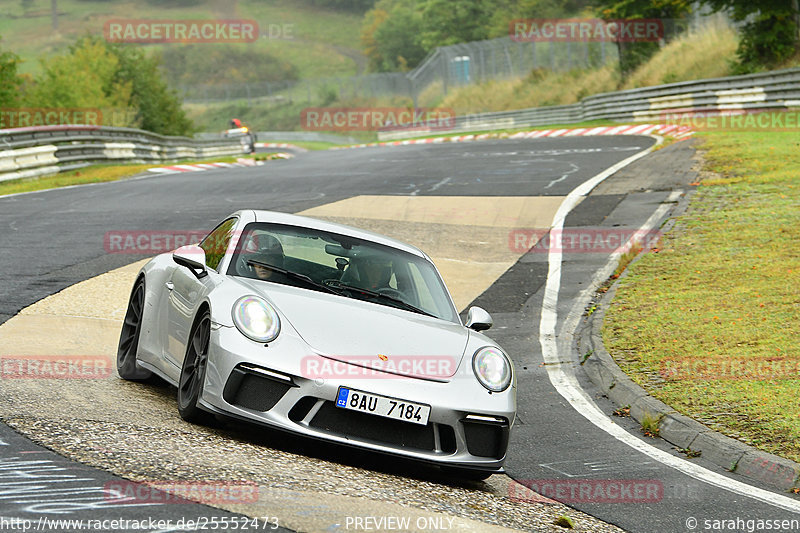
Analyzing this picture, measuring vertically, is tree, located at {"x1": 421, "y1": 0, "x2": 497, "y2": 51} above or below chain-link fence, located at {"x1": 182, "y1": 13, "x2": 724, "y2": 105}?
above

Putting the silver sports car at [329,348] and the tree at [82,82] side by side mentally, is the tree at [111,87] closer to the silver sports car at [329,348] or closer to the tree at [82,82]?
the tree at [82,82]

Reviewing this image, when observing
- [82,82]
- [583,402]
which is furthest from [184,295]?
[82,82]

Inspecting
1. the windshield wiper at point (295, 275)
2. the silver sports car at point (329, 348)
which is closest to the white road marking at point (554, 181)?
the silver sports car at point (329, 348)

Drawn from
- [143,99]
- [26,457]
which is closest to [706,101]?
[143,99]

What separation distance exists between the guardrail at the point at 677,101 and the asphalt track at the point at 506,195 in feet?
14.7

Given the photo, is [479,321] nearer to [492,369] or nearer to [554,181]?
[492,369]

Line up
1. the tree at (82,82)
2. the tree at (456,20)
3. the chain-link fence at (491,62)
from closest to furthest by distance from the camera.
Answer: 1. the tree at (82,82)
2. the chain-link fence at (491,62)
3. the tree at (456,20)

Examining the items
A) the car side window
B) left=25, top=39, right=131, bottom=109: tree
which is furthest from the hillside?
the car side window

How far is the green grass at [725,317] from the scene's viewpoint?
7582mm

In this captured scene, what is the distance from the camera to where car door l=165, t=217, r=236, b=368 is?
6.39m

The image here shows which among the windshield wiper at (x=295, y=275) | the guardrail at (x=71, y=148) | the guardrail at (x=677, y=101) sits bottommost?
the windshield wiper at (x=295, y=275)

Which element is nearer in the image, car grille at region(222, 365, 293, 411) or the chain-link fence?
car grille at region(222, 365, 293, 411)

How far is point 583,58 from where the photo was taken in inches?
2164

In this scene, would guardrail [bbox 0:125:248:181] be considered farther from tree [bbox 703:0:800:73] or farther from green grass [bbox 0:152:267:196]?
tree [bbox 703:0:800:73]
